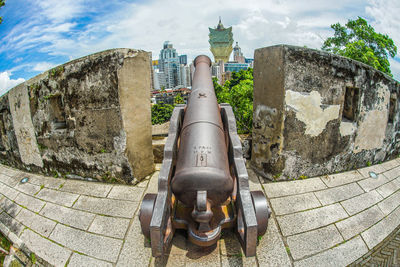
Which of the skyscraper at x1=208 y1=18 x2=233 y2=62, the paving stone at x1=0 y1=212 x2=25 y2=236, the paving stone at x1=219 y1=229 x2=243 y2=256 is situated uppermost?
the skyscraper at x1=208 y1=18 x2=233 y2=62

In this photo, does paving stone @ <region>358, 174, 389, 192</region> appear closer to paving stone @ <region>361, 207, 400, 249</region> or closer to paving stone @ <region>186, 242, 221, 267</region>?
paving stone @ <region>361, 207, 400, 249</region>

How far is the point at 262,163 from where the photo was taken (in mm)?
3324

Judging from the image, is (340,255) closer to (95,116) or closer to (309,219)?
(309,219)

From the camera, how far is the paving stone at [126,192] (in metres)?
2.91

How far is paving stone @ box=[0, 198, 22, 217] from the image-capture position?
3.17m

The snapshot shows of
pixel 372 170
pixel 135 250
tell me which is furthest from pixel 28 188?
pixel 372 170

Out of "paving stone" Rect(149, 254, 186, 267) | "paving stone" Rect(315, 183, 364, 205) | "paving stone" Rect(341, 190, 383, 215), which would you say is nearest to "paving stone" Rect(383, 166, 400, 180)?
"paving stone" Rect(341, 190, 383, 215)

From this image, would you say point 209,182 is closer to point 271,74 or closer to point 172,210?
point 172,210

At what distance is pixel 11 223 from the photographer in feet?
9.71

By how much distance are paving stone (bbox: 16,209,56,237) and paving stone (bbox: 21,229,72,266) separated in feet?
0.22

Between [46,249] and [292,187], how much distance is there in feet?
10.6

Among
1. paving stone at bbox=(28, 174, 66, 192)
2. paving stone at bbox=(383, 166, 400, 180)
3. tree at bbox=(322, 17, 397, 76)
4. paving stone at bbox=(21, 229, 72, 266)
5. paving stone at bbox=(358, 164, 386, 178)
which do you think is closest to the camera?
paving stone at bbox=(21, 229, 72, 266)

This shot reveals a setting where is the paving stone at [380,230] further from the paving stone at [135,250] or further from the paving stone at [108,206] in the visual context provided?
the paving stone at [108,206]

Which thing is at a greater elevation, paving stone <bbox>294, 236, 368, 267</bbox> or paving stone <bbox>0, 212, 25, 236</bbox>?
paving stone <bbox>294, 236, 368, 267</bbox>
